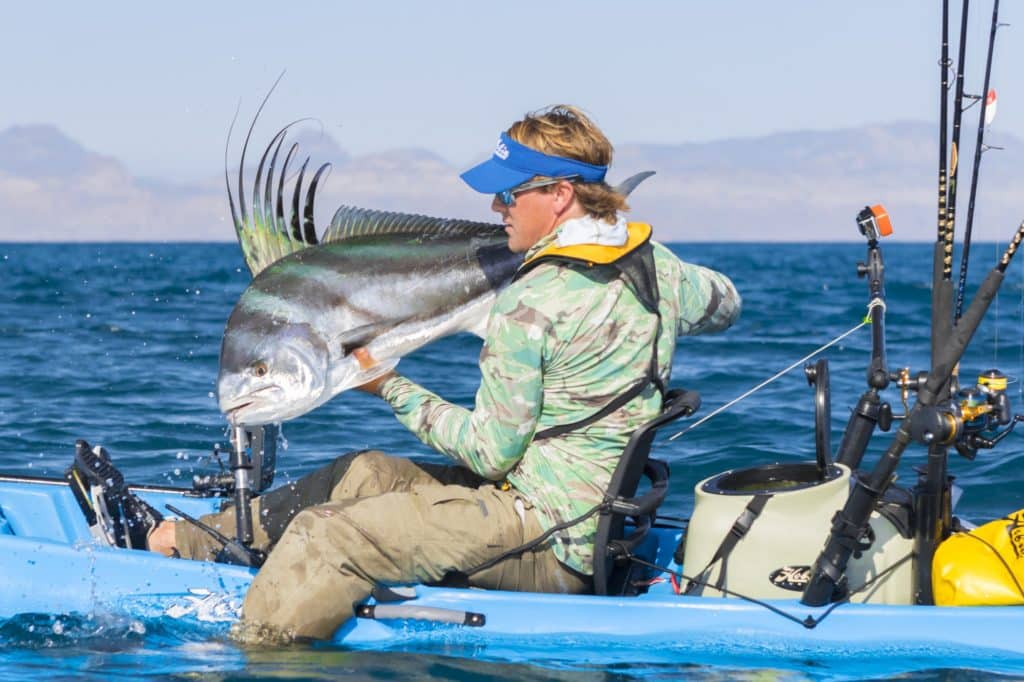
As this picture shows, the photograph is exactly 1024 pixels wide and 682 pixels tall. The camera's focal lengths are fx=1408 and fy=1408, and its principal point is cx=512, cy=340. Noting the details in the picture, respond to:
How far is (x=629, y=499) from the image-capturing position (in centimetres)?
416

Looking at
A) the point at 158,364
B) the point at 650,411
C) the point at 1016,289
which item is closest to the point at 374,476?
the point at 650,411

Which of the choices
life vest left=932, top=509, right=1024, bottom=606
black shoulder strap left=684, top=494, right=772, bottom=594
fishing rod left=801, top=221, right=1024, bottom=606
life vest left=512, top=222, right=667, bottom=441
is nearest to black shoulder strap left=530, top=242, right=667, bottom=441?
life vest left=512, top=222, right=667, bottom=441

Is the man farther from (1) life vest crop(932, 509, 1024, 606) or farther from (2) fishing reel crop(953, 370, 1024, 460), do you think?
(1) life vest crop(932, 509, 1024, 606)

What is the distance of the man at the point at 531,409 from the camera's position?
4.09 m

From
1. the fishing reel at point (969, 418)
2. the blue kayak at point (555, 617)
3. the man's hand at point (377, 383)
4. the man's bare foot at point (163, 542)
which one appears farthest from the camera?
the man's bare foot at point (163, 542)

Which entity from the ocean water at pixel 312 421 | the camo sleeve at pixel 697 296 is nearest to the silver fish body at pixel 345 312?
the camo sleeve at pixel 697 296

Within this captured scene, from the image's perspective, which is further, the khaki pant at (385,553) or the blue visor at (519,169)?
the khaki pant at (385,553)

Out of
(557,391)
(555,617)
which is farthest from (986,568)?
(557,391)

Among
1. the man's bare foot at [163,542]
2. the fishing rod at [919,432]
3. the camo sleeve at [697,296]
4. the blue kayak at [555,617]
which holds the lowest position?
the blue kayak at [555,617]

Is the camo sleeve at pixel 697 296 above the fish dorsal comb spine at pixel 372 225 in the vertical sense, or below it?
below

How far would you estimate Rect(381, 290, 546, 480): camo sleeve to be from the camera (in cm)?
404

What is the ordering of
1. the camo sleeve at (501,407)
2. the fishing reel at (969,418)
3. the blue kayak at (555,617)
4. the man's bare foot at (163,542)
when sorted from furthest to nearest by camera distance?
the man's bare foot at (163,542) < the blue kayak at (555,617) < the camo sleeve at (501,407) < the fishing reel at (969,418)

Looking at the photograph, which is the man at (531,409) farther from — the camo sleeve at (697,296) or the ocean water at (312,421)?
the ocean water at (312,421)

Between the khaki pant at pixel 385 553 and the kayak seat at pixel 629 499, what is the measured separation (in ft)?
0.55
